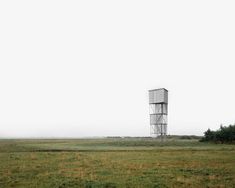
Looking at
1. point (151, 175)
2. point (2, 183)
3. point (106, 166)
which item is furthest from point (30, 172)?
point (151, 175)

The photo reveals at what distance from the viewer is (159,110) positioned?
92750 mm

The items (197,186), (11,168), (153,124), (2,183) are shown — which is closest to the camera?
(197,186)

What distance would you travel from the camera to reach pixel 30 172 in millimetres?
28297

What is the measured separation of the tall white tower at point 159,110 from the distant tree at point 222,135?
38.4 ft

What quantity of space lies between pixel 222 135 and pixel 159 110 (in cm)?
1829

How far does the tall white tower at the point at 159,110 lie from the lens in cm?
9138

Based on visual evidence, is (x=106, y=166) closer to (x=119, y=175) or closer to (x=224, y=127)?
(x=119, y=175)

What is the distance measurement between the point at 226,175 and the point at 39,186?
14.0 metres

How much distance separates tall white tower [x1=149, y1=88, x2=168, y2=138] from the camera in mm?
91375

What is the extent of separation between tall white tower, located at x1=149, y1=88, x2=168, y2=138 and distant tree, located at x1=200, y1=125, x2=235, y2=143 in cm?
1172

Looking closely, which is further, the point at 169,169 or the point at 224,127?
the point at 224,127

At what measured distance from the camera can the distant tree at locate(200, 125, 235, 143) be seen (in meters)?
81.4

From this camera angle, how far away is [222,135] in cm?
8319

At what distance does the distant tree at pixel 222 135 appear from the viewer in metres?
81.4
